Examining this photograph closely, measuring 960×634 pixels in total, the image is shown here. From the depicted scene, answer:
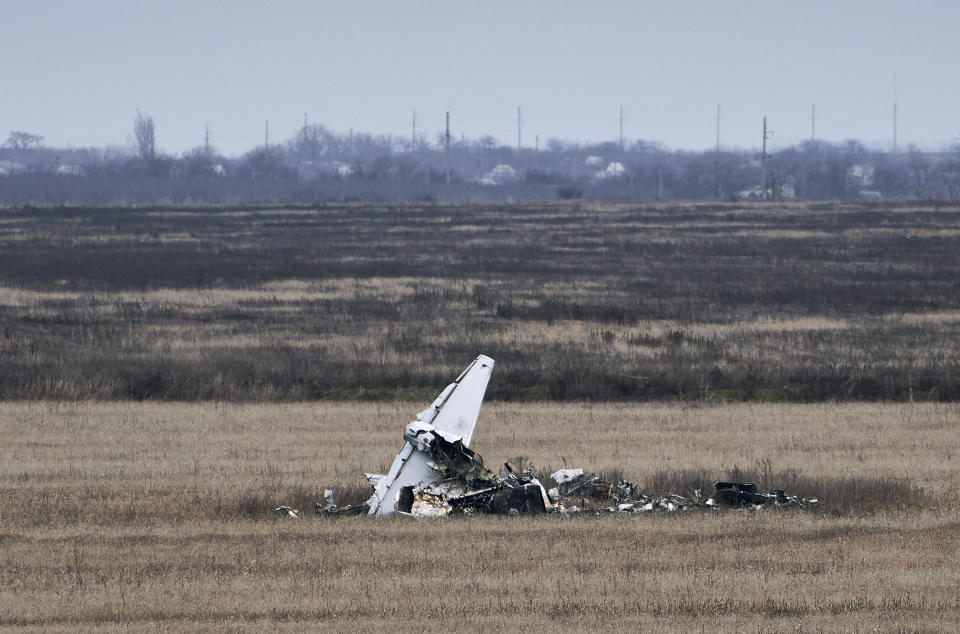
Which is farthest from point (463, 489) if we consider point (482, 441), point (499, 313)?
point (499, 313)

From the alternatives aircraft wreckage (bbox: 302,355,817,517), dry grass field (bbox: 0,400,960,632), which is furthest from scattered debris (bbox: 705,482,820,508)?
dry grass field (bbox: 0,400,960,632)

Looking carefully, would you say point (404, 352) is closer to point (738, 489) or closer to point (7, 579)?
point (738, 489)

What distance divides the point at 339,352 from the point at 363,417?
8.26m

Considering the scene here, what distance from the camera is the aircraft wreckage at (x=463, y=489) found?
15469mm

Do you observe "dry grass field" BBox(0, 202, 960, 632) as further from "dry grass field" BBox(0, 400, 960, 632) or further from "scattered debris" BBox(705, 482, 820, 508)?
"scattered debris" BBox(705, 482, 820, 508)

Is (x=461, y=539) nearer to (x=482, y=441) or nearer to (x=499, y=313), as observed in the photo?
(x=482, y=441)

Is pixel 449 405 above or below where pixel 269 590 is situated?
above

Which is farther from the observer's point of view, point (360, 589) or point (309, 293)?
point (309, 293)

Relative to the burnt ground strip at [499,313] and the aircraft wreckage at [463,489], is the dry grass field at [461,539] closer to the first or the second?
the aircraft wreckage at [463,489]

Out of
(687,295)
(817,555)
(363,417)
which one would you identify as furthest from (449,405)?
(687,295)

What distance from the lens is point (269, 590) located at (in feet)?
39.5

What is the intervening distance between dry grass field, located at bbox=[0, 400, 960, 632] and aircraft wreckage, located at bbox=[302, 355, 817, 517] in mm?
450

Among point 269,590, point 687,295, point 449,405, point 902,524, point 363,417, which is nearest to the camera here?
point 269,590

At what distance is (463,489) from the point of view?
1566cm
